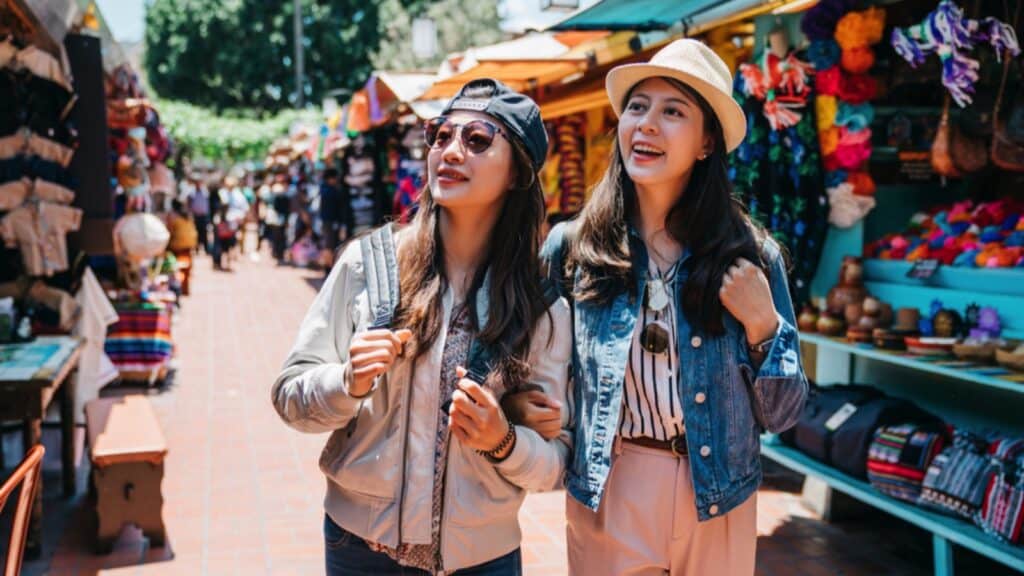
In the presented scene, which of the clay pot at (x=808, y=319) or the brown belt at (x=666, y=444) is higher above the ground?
the clay pot at (x=808, y=319)

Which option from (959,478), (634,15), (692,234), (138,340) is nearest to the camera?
(692,234)

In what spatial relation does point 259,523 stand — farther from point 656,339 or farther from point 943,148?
point 943,148

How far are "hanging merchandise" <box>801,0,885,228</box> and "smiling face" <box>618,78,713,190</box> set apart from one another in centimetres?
262

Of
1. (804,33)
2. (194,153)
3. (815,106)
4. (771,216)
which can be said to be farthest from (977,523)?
(194,153)

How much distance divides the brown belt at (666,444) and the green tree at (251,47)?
33.9 m

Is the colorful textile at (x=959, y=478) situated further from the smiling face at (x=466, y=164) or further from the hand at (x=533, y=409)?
the smiling face at (x=466, y=164)

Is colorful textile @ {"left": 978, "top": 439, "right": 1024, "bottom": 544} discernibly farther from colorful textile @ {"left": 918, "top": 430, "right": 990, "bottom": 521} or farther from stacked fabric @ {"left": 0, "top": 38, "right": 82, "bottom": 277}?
stacked fabric @ {"left": 0, "top": 38, "right": 82, "bottom": 277}

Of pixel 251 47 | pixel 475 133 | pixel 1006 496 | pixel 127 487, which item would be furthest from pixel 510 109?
pixel 251 47

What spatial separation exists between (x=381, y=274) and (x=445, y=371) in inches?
9.4

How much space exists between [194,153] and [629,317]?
28.1 m

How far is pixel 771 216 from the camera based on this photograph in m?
4.77

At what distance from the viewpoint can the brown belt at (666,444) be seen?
210cm

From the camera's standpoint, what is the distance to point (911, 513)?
3805mm

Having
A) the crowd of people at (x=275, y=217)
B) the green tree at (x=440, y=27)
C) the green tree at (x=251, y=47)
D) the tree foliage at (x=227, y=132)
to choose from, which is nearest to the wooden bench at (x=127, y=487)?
the crowd of people at (x=275, y=217)
